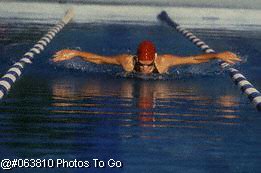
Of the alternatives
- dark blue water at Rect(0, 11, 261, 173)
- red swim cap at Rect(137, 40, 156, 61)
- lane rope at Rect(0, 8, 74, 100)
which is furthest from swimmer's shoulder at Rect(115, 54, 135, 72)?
lane rope at Rect(0, 8, 74, 100)

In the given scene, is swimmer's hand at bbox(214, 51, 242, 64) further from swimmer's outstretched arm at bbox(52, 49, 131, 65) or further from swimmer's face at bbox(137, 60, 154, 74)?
swimmer's outstretched arm at bbox(52, 49, 131, 65)

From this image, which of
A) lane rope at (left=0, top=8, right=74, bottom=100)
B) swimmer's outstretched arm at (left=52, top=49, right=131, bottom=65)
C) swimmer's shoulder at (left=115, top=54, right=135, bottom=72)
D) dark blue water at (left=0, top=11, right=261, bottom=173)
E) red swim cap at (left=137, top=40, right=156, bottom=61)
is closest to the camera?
dark blue water at (left=0, top=11, right=261, bottom=173)

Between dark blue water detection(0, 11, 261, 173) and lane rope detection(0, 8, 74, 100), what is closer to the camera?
dark blue water detection(0, 11, 261, 173)

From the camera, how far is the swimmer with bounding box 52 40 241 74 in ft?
→ 29.7

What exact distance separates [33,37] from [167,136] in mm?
8164

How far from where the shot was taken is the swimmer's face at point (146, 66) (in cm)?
905

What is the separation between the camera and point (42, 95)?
7.92 m

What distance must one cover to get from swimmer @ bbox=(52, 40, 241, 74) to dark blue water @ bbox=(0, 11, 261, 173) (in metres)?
0.15

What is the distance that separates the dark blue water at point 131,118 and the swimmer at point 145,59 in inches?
6.0

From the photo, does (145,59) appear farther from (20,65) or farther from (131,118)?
(131,118)

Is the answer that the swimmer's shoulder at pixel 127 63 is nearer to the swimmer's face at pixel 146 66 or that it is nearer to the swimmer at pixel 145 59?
the swimmer at pixel 145 59

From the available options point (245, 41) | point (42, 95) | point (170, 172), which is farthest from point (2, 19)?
point (170, 172)

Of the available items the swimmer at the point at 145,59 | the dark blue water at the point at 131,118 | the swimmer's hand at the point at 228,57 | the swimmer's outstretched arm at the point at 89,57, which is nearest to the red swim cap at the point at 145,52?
the swimmer at the point at 145,59

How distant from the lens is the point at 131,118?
22.4ft
